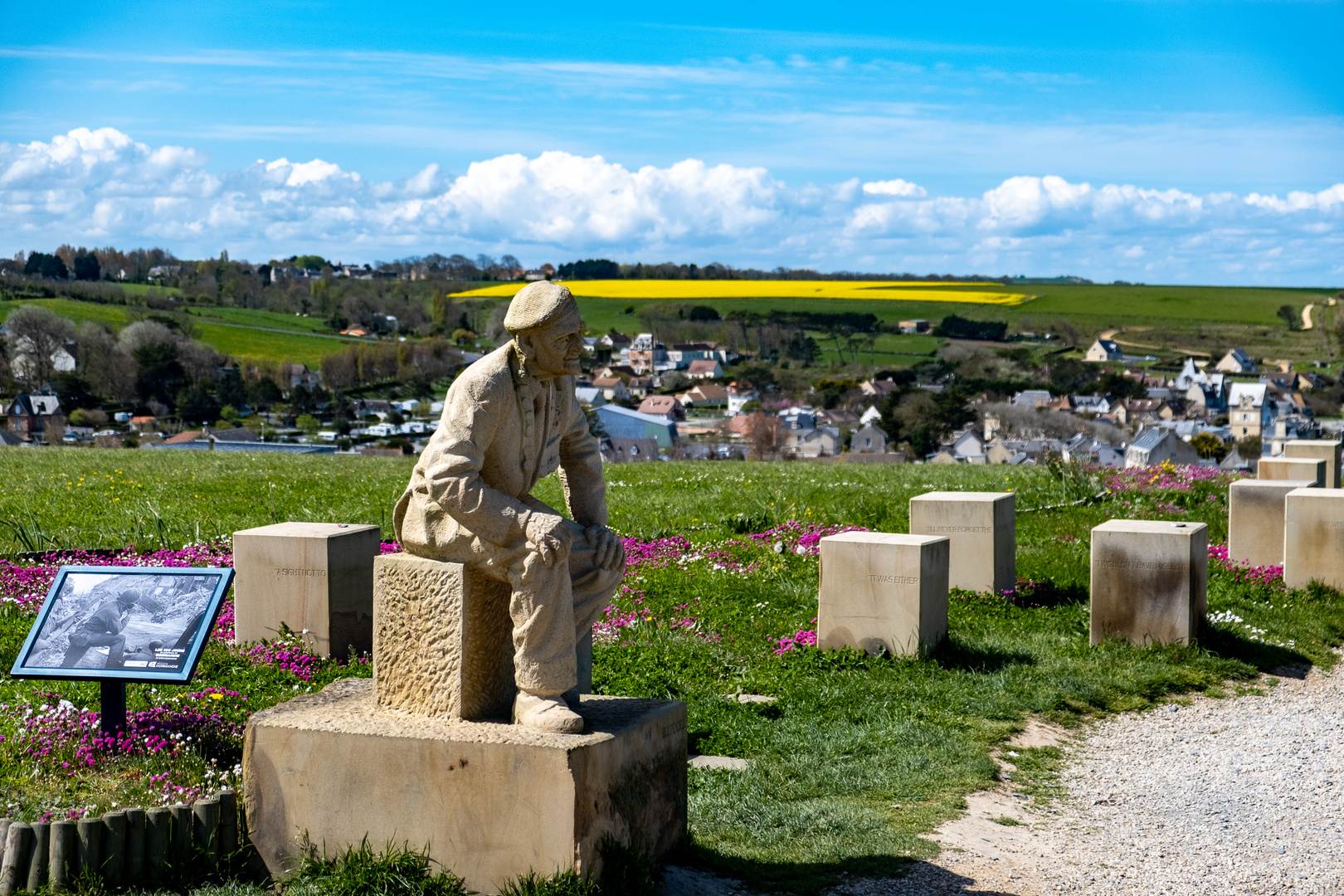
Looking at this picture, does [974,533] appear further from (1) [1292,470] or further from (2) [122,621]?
(2) [122,621]

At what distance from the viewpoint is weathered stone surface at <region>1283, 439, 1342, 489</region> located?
17719mm

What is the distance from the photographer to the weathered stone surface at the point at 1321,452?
1772 centimetres

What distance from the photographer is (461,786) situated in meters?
5.02

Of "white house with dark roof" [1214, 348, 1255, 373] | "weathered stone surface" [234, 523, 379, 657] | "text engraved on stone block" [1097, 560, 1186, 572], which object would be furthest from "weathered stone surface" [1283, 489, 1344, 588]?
"white house with dark roof" [1214, 348, 1255, 373]

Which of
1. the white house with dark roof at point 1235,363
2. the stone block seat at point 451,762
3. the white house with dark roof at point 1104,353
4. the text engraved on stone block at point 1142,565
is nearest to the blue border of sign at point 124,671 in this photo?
the stone block seat at point 451,762

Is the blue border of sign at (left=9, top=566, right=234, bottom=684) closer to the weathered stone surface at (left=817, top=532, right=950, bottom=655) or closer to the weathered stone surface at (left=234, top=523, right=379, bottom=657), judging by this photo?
the weathered stone surface at (left=234, top=523, right=379, bottom=657)

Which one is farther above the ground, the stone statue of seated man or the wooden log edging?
the stone statue of seated man

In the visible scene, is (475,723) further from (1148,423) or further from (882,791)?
(1148,423)

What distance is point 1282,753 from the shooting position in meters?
8.04

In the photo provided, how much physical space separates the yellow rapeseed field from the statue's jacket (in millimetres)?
72716

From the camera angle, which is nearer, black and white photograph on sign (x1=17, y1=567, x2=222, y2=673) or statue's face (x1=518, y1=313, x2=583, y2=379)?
statue's face (x1=518, y1=313, x2=583, y2=379)

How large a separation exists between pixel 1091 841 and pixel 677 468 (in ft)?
49.1

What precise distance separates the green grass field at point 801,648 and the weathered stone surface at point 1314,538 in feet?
0.68

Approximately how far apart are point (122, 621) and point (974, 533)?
776 cm
